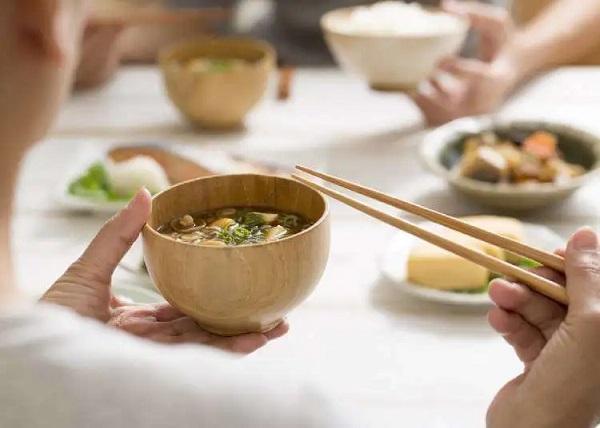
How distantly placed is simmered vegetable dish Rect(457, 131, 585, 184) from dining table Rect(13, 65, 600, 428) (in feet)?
0.18

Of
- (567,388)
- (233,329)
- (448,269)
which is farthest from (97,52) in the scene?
(567,388)

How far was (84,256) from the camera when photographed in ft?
3.55

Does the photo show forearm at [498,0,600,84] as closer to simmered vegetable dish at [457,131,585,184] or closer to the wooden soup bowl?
simmered vegetable dish at [457,131,585,184]

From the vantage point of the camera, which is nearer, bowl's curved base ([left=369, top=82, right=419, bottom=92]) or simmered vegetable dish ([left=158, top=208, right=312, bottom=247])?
simmered vegetable dish ([left=158, top=208, right=312, bottom=247])

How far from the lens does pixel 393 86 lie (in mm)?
1943

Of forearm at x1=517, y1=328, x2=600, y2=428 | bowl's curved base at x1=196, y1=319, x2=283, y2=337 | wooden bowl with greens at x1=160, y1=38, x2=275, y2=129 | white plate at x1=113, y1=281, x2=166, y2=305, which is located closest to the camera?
forearm at x1=517, y1=328, x2=600, y2=428

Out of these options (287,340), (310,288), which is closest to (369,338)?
(287,340)

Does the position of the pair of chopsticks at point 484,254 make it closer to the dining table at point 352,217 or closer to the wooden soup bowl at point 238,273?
the wooden soup bowl at point 238,273

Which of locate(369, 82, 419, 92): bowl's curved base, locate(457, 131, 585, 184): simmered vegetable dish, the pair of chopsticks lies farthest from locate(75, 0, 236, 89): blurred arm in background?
the pair of chopsticks

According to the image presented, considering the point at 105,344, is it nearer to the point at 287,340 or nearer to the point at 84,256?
the point at 84,256

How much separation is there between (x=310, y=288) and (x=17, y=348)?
16.4 inches

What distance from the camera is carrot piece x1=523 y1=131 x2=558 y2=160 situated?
163 cm

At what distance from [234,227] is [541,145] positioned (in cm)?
82

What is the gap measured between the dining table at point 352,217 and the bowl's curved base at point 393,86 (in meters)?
0.08
